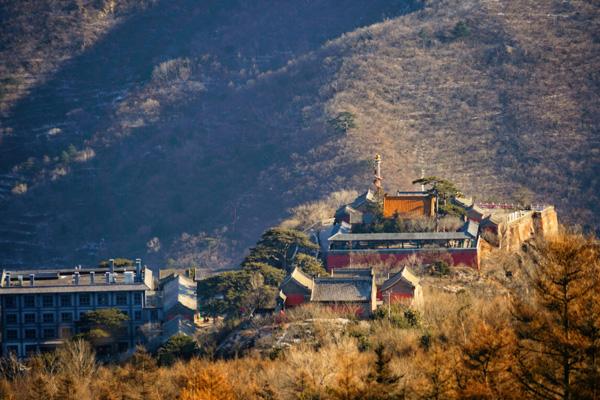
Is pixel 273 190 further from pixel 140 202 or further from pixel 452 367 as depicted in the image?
pixel 452 367

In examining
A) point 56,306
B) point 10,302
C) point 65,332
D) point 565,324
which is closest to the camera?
point 565,324

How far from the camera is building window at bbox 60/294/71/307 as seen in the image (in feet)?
272

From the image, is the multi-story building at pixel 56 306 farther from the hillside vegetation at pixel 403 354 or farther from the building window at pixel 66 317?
the hillside vegetation at pixel 403 354

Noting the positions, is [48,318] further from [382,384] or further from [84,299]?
[382,384]

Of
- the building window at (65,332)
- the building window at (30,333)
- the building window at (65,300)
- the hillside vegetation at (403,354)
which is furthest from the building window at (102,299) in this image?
the hillside vegetation at (403,354)

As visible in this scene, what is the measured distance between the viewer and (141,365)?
6875 cm

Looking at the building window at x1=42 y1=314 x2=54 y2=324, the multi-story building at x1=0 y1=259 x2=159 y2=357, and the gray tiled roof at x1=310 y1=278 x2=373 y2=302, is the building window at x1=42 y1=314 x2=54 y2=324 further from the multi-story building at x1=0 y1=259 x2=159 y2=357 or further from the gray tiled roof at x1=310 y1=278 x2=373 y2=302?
the gray tiled roof at x1=310 y1=278 x2=373 y2=302

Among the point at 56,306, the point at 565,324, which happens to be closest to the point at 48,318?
the point at 56,306

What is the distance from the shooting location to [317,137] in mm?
147125

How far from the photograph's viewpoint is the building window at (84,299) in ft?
272

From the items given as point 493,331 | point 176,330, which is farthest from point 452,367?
point 176,330

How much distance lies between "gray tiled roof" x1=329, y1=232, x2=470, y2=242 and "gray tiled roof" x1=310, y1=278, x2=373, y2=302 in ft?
33.3

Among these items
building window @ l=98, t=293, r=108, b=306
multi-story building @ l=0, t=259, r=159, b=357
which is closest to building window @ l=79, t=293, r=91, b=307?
multi-story building @ l=0, t=259, r=159, b=357

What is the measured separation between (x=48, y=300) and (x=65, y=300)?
105 centimetres
